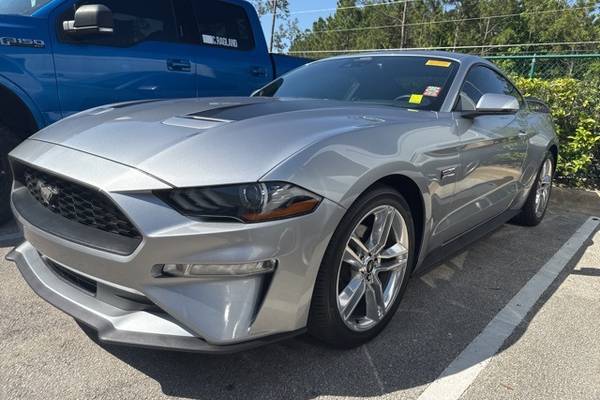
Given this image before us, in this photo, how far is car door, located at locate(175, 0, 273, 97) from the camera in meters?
4.57

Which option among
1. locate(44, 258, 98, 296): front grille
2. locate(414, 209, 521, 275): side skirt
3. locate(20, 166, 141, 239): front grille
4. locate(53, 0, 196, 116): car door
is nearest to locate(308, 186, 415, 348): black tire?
locate(414, 209, 521, 275): side skirt

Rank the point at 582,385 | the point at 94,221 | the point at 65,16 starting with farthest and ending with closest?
→ the point at 65,16 → the point at 582,385 → the point at 94,221

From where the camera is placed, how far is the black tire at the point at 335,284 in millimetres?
1966

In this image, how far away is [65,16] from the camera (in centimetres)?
367

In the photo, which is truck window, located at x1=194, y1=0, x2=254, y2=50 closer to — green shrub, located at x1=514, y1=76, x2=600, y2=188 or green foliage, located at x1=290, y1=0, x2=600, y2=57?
green shrub, located at x1=514, y1=76, x2=600, y2=188

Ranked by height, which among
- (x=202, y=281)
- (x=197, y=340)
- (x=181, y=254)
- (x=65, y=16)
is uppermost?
(x=65, y=16)

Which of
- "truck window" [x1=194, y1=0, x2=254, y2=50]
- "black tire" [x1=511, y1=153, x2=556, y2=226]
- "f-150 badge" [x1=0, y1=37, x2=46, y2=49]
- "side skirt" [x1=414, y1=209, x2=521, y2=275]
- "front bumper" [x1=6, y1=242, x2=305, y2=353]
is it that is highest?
"truck window" [x1=194, y1=0, x2=254, y2=50]

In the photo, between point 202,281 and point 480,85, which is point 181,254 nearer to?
point 202,281

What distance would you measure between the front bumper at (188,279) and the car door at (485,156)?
1.31 meters

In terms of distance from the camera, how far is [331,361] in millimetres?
2213

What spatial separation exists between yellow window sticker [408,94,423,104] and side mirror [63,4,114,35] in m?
2.30

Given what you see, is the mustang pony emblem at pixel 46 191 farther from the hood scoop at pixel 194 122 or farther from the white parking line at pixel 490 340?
the white parking line at pixel 490 340

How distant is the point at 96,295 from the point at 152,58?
2789 millimetres

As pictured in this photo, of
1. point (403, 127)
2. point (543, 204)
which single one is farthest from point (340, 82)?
point (543, 204)
